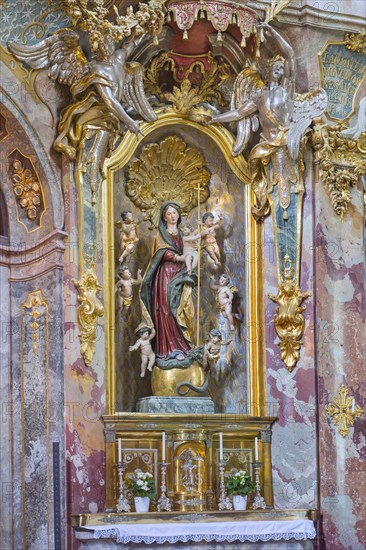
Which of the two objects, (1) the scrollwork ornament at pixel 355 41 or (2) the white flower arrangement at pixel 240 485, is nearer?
(2) the white flower arrangement at pixel 240 485

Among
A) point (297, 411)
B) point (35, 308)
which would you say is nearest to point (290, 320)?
point (297, 411)

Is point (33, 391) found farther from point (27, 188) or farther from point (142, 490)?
point (27, 188)

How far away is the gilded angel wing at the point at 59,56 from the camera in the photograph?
16.1 m

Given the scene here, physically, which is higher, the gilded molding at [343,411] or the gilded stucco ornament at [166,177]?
the gilded stucco ornament at [166,177]

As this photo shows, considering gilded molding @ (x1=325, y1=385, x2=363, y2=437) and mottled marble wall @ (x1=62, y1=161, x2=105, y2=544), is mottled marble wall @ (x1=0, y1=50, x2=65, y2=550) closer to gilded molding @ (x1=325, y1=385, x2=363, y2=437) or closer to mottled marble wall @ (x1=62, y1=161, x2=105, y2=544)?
mottled marble wall @ (x1=62, y1=161, x2=105, y2=544)

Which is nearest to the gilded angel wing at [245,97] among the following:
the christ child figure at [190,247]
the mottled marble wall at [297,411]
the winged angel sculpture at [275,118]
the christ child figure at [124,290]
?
the winged angel sculpture at [275,118]

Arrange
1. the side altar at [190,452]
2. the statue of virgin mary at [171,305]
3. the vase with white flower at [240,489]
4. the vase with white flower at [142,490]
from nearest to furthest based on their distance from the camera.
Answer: the vase with white flower at [142,490]
the side altar at [190,452]
the vase with white flower at [240,489]
the statue of virgin mary at [171,305]

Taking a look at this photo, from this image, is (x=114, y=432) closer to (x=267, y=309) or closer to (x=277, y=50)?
(x=267, y=309)

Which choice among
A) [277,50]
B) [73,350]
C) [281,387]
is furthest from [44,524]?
[277,50]

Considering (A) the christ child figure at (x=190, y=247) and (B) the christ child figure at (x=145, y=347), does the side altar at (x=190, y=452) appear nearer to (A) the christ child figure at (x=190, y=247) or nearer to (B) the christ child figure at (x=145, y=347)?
(B) the christ child figure at (x=145, y=347)

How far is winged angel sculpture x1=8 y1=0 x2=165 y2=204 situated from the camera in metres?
16.1

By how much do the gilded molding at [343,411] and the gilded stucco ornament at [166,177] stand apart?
2.78 meters

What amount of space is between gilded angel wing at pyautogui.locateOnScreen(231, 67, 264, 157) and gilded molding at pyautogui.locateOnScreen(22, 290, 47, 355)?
287 centimetres

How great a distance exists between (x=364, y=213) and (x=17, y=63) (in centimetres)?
426
